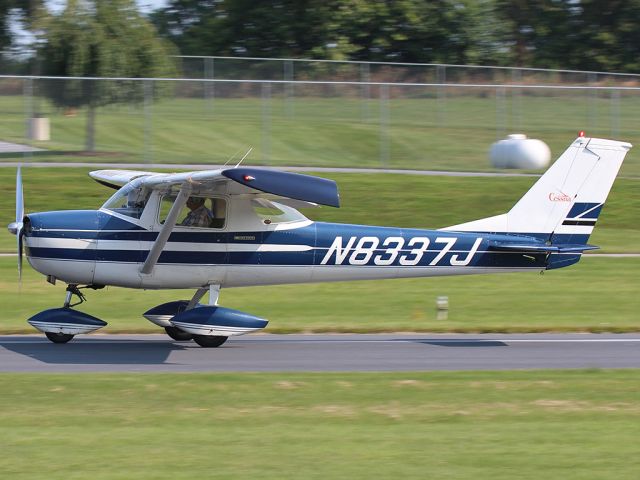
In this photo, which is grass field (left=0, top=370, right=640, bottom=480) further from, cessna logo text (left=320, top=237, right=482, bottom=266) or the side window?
the side window

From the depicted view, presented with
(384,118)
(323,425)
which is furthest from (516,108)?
(323,425)

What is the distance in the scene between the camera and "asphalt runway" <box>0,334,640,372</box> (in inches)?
504

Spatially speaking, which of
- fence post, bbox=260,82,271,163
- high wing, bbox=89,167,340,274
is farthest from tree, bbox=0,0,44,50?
high wing, bbox=89,167,340,274

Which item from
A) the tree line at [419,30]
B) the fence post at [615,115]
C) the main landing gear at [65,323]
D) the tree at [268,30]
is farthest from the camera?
the tree line at [419,30]

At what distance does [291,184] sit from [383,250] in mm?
3201

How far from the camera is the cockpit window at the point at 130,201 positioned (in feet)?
45.3

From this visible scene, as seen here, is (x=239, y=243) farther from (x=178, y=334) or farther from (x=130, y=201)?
(x=178, y=334)

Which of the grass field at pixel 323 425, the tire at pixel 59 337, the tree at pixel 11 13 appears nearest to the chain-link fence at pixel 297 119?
the tire at pixel 59 337

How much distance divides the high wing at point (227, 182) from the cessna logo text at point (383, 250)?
0.99 m

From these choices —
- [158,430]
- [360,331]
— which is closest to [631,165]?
A: [360,331]

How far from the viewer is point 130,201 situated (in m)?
13.9

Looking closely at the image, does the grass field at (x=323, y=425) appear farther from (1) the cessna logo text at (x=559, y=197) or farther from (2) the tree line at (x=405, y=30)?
(2) the tree line at (x=405, y=30)

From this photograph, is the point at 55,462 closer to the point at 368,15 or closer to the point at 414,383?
the point at 414,383

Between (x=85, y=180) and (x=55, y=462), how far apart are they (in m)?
18.7
